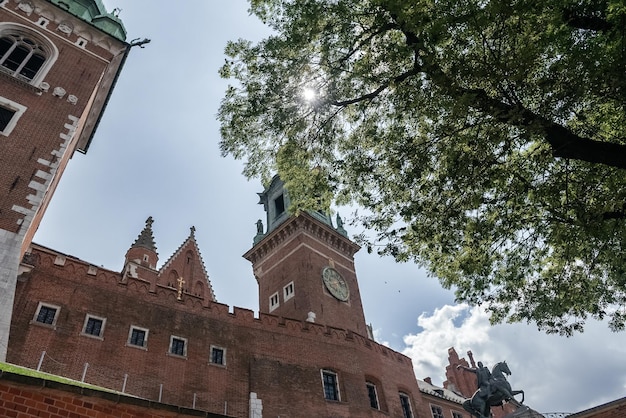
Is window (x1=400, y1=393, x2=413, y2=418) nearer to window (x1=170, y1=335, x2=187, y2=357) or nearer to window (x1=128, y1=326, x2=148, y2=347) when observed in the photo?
window (x1=170, y1=335, x2=187, y2=357)

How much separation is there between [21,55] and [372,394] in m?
24.5

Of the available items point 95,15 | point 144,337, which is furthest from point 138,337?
point 95,15

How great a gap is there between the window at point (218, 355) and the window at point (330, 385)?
5662mm

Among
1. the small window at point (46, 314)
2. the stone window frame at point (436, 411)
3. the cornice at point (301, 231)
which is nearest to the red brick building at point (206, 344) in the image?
the small window at point (46, 314)

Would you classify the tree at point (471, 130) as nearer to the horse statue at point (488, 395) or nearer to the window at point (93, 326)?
the horse statue at point (488, 395)

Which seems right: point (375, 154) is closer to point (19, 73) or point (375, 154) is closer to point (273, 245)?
point (19, 73)

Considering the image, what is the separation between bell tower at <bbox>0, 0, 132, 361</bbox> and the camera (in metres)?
15.4

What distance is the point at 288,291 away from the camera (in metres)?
32.6

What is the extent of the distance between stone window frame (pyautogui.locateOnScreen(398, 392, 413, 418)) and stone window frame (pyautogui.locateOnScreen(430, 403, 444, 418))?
4.50 m

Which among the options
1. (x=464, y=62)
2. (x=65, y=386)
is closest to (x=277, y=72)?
(x=464, y=62)

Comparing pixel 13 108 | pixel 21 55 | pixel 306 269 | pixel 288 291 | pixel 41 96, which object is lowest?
pixel 13 108

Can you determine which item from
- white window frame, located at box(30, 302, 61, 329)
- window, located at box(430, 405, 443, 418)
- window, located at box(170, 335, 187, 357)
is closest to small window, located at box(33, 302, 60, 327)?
white window frame, located at box(30, 302, 61, 329)

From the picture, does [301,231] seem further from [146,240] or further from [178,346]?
[178,346]

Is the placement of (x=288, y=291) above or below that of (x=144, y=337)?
above
